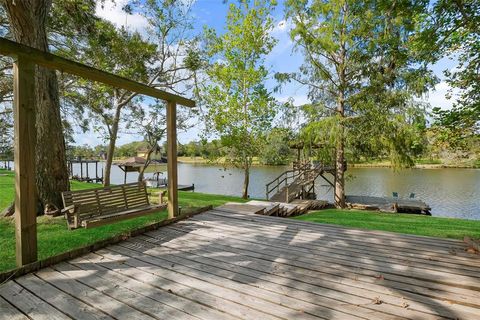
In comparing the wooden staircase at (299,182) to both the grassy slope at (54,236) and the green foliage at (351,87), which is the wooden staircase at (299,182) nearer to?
the green foliage at (351,87)

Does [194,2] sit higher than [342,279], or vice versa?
[194,2]

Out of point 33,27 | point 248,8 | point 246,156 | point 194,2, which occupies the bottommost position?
point 246,156

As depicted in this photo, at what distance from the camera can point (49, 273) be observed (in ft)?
8.75

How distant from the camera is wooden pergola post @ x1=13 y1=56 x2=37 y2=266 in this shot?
2660 millimetres

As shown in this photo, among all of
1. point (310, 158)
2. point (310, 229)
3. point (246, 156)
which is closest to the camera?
point (310, 229)

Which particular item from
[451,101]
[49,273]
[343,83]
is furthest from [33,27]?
[343,83]

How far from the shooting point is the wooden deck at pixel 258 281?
2.01m

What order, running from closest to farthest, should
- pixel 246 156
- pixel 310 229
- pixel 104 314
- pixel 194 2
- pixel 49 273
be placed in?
pixel 104 314 → pixel 49 273 → pixel 310 229 → pixel 194 2 → pixel 246 156

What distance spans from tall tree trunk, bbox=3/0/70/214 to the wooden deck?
9.88ft

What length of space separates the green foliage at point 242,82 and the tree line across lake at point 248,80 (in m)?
0.05

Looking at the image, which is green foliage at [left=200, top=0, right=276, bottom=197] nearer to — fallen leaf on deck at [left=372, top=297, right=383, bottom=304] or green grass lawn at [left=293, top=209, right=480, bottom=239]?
green grass lawn at [left=293, top=209, right=480, bottom=239]

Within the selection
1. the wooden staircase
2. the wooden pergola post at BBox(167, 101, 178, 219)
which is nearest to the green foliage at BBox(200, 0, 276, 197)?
the wooden staircase

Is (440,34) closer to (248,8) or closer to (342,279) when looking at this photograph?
(342,279)

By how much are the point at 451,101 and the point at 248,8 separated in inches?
422
